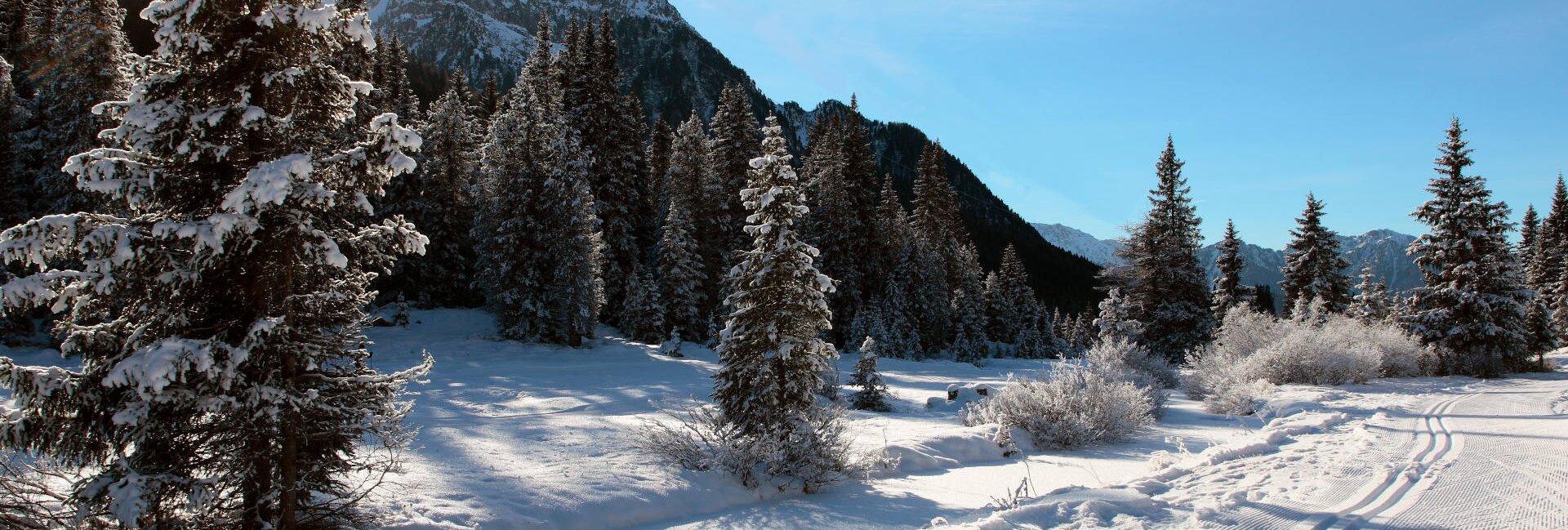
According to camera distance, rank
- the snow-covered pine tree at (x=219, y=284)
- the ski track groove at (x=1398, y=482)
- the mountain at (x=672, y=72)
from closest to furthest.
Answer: the snow-covered pine tree at (x=219, y=284) < the ski track groove at (x=1398, y=482) < the mountain at (x=672, y=72)

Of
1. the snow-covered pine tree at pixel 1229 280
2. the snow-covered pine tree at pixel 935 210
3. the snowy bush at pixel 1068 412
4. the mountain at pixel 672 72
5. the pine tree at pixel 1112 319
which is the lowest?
the snowy bush at pixel 1068 412

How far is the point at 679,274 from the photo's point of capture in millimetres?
31016

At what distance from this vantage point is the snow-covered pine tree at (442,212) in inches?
1223

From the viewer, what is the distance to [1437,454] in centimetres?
861

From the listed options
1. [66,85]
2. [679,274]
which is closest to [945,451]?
[679,274]

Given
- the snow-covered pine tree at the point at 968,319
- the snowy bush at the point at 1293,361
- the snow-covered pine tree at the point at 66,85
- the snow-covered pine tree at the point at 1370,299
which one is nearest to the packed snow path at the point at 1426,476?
the snowy bush at the point at 1293,361

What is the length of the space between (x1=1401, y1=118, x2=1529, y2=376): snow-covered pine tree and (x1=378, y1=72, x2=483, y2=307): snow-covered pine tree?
3720 cm

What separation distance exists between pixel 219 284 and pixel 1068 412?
11926mm

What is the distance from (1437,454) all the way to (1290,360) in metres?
10.2

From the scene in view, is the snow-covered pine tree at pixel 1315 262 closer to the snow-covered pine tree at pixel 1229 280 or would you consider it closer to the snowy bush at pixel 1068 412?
the snow-covered pine tree at pixel 1229 280

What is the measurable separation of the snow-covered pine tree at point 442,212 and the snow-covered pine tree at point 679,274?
9.52 m

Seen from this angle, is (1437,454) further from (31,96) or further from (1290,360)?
(31,96)

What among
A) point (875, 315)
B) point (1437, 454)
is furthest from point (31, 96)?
point (1437, 454)

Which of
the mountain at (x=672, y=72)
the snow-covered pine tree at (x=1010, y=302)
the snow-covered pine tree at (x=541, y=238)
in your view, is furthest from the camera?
the mountain at (x=672, y=72)
